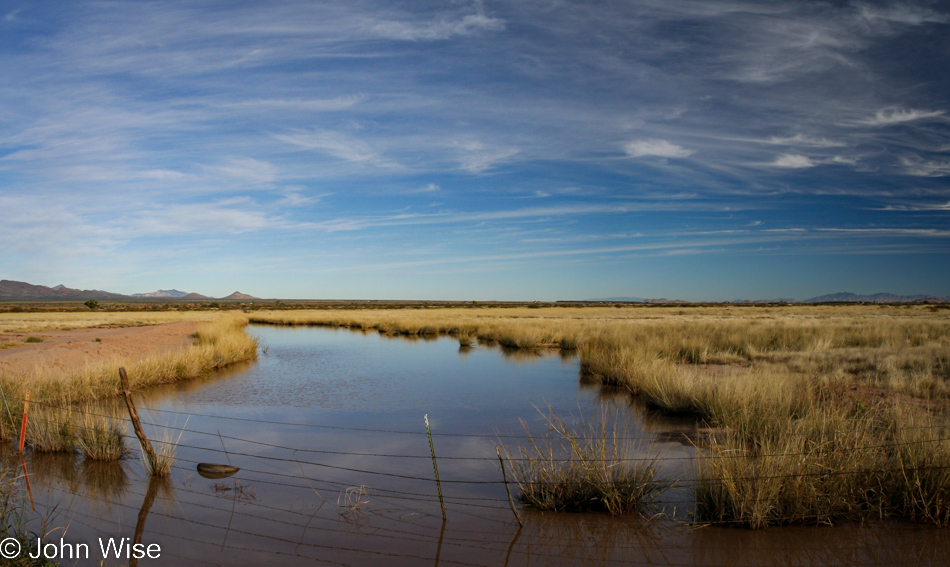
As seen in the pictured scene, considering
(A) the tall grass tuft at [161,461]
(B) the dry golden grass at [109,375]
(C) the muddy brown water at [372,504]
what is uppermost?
(B) the dry golden grass at [109,375]

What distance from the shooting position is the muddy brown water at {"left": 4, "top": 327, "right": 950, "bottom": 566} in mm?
5027

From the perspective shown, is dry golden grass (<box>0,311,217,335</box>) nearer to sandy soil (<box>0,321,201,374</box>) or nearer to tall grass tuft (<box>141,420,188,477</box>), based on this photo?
sandy soil (<box>0,321,201,374</box>)

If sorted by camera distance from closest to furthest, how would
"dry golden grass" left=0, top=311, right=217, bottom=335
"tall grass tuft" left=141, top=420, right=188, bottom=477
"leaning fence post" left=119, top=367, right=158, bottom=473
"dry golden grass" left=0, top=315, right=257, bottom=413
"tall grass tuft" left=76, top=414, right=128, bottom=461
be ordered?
1. "leaning fence post" left=119, top=367, right=158, bottom=473
2. "tall grass tuft" left=141, top=420, right=188, bottom=477
3. "tall grass tuft" left=76, top=414, right=128, bottom=461
4. "dry golden grass" left=0, top=315, right=257, bottom=413
5. "dry golden grass" left=0, top=311, right=217, bottom=335

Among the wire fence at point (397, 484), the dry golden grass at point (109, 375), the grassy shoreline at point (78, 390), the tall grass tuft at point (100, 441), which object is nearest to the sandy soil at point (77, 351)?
the dry golden grass at point (109, 375)

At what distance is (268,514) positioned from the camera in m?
6.05

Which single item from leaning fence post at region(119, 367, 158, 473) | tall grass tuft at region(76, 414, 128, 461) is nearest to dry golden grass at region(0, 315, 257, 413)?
tall grass tuft at region(76, 414, 128, 461)

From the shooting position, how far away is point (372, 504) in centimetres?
627

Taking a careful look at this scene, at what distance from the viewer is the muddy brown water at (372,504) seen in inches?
198

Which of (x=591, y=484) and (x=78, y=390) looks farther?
(x=78, y=390)

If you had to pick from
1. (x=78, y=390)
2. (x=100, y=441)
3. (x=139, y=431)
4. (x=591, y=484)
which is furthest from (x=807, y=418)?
(x=78, y=390)

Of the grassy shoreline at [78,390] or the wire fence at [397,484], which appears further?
the grassy shoreline at [78,390]

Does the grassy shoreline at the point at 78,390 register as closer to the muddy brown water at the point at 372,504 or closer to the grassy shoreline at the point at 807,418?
the muddy brown water at the point at 372,504

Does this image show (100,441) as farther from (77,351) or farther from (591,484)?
(77,351)


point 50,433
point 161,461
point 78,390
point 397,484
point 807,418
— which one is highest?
point 807,418
